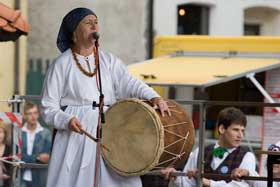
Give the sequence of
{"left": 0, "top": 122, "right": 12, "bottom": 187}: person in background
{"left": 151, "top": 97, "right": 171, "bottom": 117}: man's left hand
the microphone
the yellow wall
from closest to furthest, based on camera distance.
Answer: the microphone, {"left": 151, "top": 97, "right": 171, "bottom": 117}: man's left hand, {"left": 0, "top": 122, "right": 12, "bottom": 187}: person in background, the yellow wall

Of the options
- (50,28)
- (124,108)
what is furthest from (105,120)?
(50,28)

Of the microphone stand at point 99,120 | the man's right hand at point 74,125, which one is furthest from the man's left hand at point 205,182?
the man's right hand at point 74,125

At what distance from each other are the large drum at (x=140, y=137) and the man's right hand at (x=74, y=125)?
14.6 inches

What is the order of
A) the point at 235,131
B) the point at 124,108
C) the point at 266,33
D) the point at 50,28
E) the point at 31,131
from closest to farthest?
1. the point at 124,108
2. the point at 235,131
3. the point at 31,131
4. the point at 50,28
5. the point at 266,33

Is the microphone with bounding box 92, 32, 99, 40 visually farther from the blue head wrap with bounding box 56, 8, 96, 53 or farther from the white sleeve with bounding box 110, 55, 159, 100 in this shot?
the white sleeve with bounding box 110, 55, 159, 100

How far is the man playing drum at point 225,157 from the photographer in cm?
799

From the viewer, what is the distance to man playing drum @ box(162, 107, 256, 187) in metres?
7.99

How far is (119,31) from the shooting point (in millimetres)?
16406

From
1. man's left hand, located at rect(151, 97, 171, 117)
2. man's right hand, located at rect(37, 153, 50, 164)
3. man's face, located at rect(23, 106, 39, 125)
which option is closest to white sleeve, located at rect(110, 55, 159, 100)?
man's left hand, located at rect(151, 97, 171, 117)

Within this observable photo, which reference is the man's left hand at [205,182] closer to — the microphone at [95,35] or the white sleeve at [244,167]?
the white sleeve at [244,167]

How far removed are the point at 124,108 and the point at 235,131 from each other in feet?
5.95

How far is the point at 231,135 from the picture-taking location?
8.05 meters

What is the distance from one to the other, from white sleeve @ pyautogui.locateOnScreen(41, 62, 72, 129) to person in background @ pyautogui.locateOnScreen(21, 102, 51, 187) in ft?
9.39

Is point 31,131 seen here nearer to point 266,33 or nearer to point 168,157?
point 168,157
